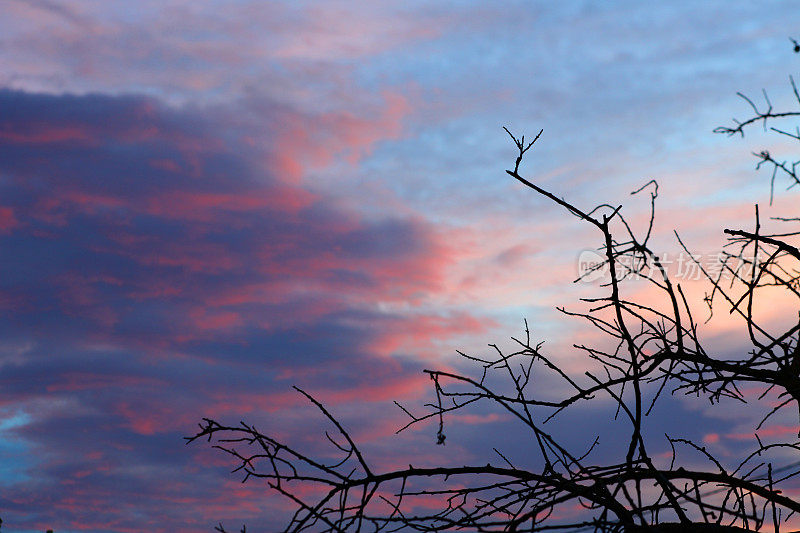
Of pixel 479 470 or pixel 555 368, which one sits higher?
pixel 555 368

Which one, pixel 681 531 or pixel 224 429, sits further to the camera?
pixel 224 429

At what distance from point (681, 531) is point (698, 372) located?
119 cm

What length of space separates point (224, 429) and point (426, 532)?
1.29m

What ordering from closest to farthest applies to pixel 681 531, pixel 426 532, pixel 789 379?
1. pixel 681 531
2. pixel 426 532
3. pixel 789 379

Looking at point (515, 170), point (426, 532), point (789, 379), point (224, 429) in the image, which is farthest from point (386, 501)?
point (789, 379)

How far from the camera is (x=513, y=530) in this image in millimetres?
3684

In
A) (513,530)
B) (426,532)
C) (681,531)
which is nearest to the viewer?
(513,530)

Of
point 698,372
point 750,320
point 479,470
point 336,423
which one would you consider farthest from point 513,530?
point 750,320

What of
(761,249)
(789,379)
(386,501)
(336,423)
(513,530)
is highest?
(761,249)

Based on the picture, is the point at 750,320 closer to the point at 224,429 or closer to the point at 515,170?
the point at 515,170

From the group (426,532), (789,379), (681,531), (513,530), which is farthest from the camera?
(789,379)

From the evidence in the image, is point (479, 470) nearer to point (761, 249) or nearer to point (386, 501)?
point (386, 501)

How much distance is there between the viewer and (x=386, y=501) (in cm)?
465

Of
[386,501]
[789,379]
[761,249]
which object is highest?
[761,249]
